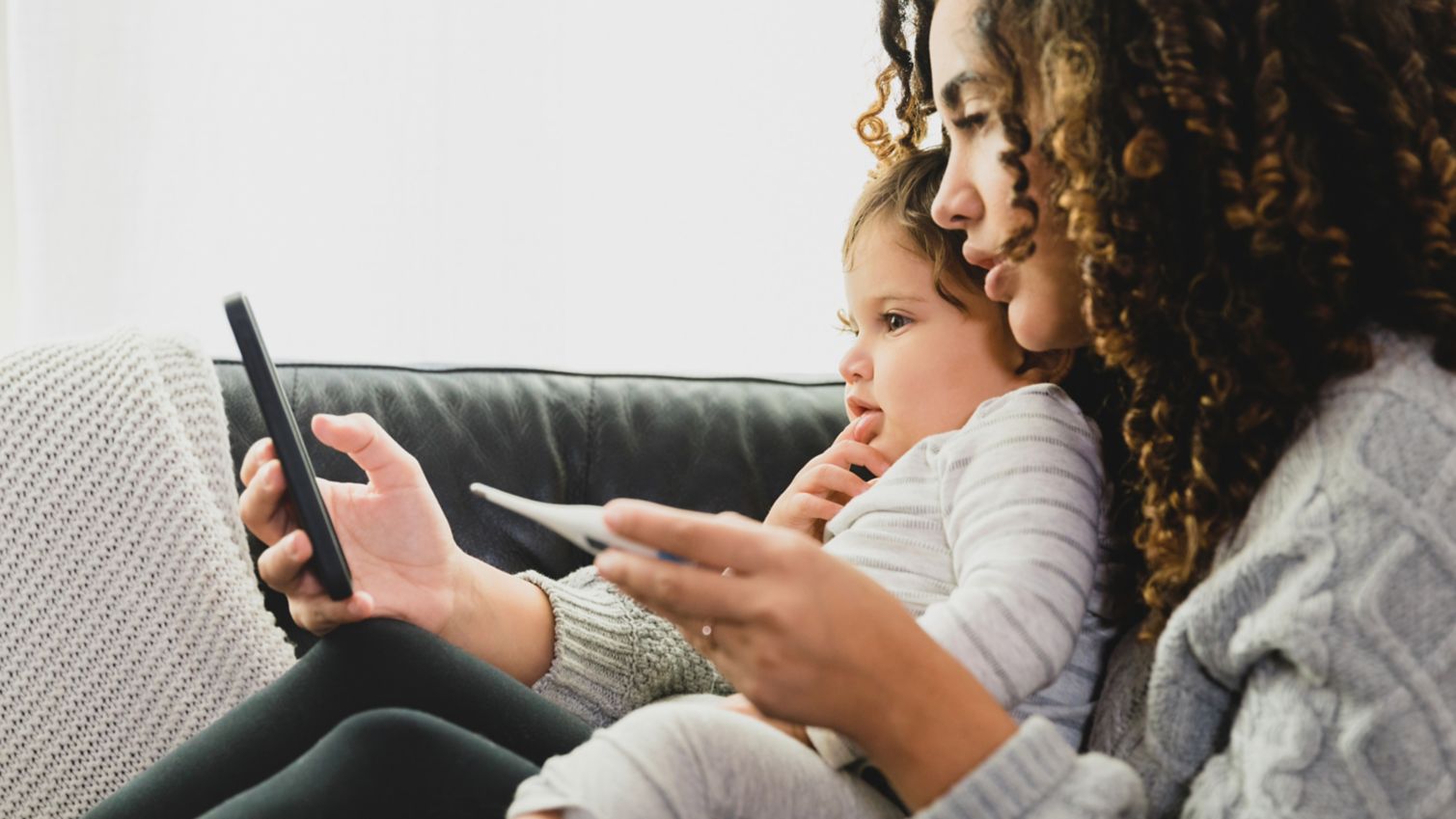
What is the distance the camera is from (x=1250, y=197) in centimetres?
79

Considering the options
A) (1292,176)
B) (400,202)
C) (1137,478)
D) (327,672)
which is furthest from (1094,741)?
(400,202)

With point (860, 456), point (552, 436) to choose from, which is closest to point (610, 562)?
point (860, 456)

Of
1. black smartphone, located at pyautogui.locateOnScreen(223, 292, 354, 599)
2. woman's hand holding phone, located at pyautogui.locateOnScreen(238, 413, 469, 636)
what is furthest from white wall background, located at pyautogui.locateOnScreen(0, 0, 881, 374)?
black smartphone, located at pyautogui.locateOnScreen(223, 292, 354, 599)

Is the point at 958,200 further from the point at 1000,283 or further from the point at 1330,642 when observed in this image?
the point at 1330,642

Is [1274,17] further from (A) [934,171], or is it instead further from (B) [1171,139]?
(A) [934,171]

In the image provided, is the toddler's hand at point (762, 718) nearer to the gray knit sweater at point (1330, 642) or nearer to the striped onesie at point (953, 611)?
the striped onesie at point (953, 611)

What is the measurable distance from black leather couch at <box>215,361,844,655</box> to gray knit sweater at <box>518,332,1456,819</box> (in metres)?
0.86

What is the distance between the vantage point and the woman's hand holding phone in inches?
42.9

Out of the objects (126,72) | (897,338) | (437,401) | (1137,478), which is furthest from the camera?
(126,72)

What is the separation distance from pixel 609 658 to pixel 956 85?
25.6 inches

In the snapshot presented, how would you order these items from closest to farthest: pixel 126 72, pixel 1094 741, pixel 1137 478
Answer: pixel 1094 741
pixel 1137 478
pixel 126 72

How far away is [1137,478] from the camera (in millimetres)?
1044

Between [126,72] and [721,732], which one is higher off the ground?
[126,72]

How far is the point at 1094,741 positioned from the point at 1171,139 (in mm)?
436
